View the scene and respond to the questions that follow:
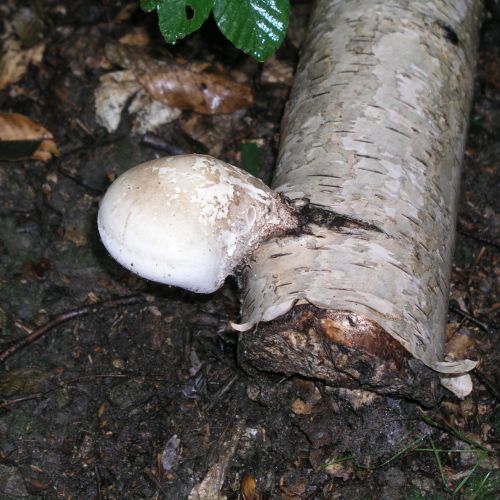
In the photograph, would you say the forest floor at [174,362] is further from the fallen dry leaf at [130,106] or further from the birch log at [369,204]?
the birch log at [369,204]

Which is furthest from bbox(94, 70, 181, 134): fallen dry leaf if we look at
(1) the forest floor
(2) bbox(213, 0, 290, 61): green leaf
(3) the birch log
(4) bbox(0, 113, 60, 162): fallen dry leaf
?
(2) bbox(213, 0, 290, 61): green leaf

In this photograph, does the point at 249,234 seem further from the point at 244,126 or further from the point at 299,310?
the point at 244,126

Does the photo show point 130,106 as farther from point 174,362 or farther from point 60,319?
point 174,362

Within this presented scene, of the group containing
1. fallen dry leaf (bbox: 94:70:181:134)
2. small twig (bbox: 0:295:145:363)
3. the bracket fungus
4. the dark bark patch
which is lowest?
small twig (bbox: 0:295:145:363)

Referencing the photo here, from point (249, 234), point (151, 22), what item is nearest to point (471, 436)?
point (249, 234)

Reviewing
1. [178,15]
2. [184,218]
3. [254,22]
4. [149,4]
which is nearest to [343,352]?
[184,218]

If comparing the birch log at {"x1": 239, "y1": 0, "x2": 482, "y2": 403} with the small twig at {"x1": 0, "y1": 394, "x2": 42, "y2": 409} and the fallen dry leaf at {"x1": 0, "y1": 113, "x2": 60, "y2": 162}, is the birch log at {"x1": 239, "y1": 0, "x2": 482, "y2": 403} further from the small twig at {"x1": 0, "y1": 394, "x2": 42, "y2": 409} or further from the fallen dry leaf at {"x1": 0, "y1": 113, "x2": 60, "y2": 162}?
the fallen dry leaf at {"x1": 0, "y1": 113, "x2": 60, "y2": 162}

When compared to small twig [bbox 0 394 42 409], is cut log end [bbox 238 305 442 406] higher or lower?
higher
